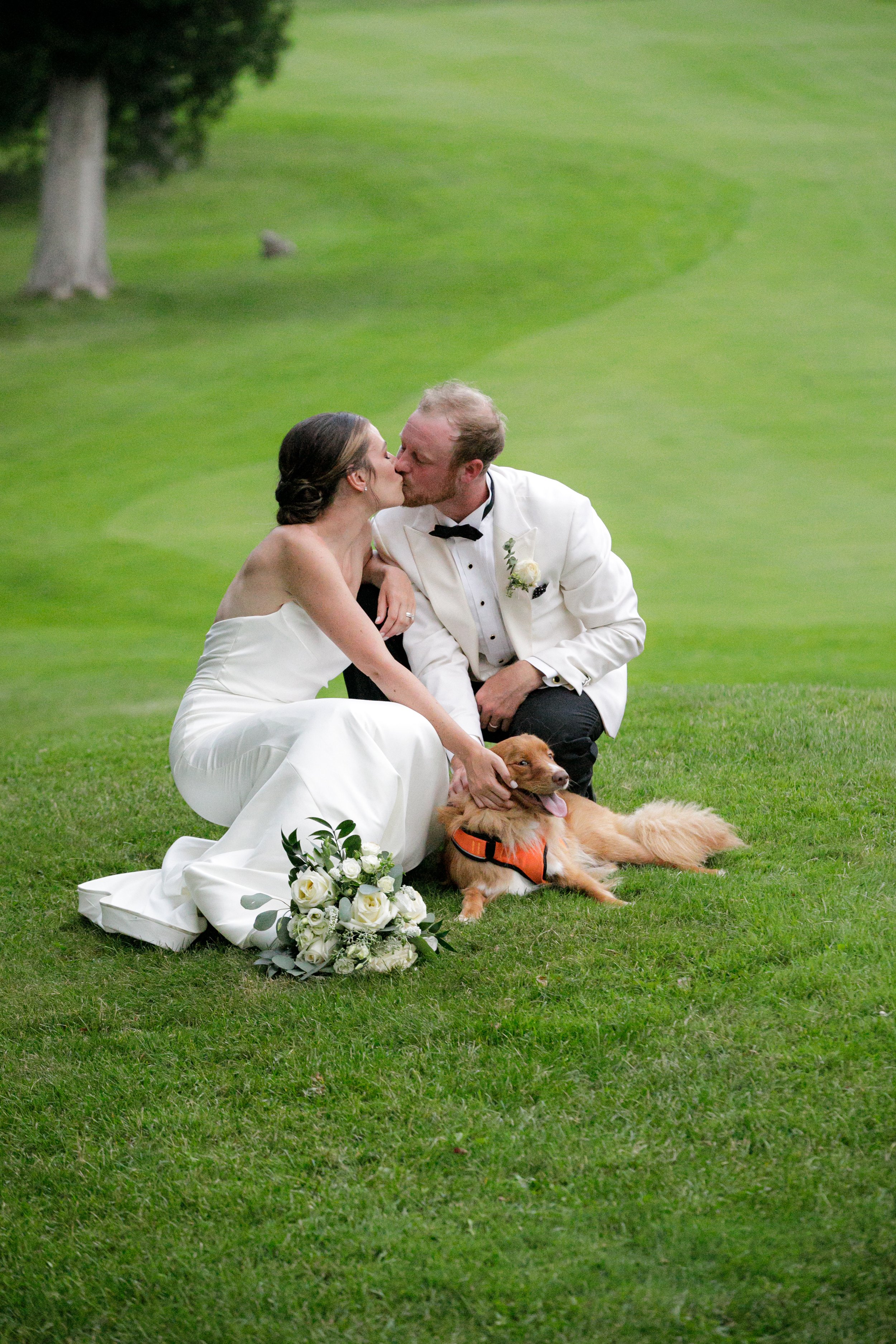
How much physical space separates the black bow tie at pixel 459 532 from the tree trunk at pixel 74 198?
733 inches

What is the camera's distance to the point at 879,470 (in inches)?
500

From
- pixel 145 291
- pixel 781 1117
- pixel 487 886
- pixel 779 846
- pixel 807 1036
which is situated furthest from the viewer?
pixel 145 291

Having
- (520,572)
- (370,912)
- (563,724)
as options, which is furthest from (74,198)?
(370,912)

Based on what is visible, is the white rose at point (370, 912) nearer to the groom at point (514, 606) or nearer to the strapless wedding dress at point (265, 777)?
the strapless wedding dress at point (265, 777)

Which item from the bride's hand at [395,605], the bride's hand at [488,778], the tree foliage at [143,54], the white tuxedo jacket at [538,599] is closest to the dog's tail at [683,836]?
the white tuxedo jacket at [538,599]

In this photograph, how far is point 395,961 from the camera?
3.91 metres

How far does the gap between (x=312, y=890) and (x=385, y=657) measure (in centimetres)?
103

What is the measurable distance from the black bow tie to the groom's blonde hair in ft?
1.07

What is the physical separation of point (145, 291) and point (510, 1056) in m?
22.2

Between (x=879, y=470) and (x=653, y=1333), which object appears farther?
(x=879, y=470)

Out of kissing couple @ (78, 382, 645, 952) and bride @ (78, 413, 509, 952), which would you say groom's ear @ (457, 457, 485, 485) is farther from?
bride @ (78, 413, 509, 952)

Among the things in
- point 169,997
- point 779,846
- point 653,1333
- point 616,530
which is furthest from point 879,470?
point 653,1333

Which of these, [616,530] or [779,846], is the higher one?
[779,846]

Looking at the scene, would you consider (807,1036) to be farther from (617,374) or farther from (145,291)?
(145,291)
